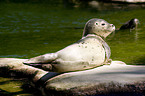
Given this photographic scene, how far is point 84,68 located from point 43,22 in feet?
33.0

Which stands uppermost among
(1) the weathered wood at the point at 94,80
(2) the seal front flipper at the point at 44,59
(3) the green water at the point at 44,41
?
(2) the seal front flipper at the point at 44,59

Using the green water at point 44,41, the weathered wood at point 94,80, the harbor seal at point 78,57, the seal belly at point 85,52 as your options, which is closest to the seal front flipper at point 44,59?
the harbor seal at point 78,57

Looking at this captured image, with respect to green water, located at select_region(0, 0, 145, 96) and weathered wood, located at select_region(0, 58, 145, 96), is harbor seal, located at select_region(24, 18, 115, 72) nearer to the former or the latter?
weathered wood, located at select_region(0, 58, 145, 96)

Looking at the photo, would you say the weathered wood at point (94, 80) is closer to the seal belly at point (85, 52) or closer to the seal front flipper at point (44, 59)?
the seal belly at point (85, 52)

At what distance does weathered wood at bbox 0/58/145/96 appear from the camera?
3770mm

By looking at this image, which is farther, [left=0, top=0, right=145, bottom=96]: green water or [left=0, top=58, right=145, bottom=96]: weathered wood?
[left=0, top=0, right=145, bottom=96]: green water

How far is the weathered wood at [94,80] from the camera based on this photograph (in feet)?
12.4

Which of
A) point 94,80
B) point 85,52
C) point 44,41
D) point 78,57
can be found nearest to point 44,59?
point 78,57

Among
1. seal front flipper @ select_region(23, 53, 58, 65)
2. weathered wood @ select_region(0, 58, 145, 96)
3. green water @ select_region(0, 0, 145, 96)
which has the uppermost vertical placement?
seal front flipper @ select_region(23, 53, 58, 65)

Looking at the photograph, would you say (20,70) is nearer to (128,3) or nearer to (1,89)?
(1,89)

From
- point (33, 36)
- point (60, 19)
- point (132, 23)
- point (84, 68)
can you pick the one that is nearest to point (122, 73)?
point (84, 68)

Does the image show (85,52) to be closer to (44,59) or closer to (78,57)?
(78,57)

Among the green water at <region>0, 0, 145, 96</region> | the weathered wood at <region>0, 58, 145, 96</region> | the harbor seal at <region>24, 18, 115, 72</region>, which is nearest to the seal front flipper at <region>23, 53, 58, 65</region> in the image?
the harbor seal at <region>24, 18, 115, 72</region>

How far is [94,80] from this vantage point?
388cm
